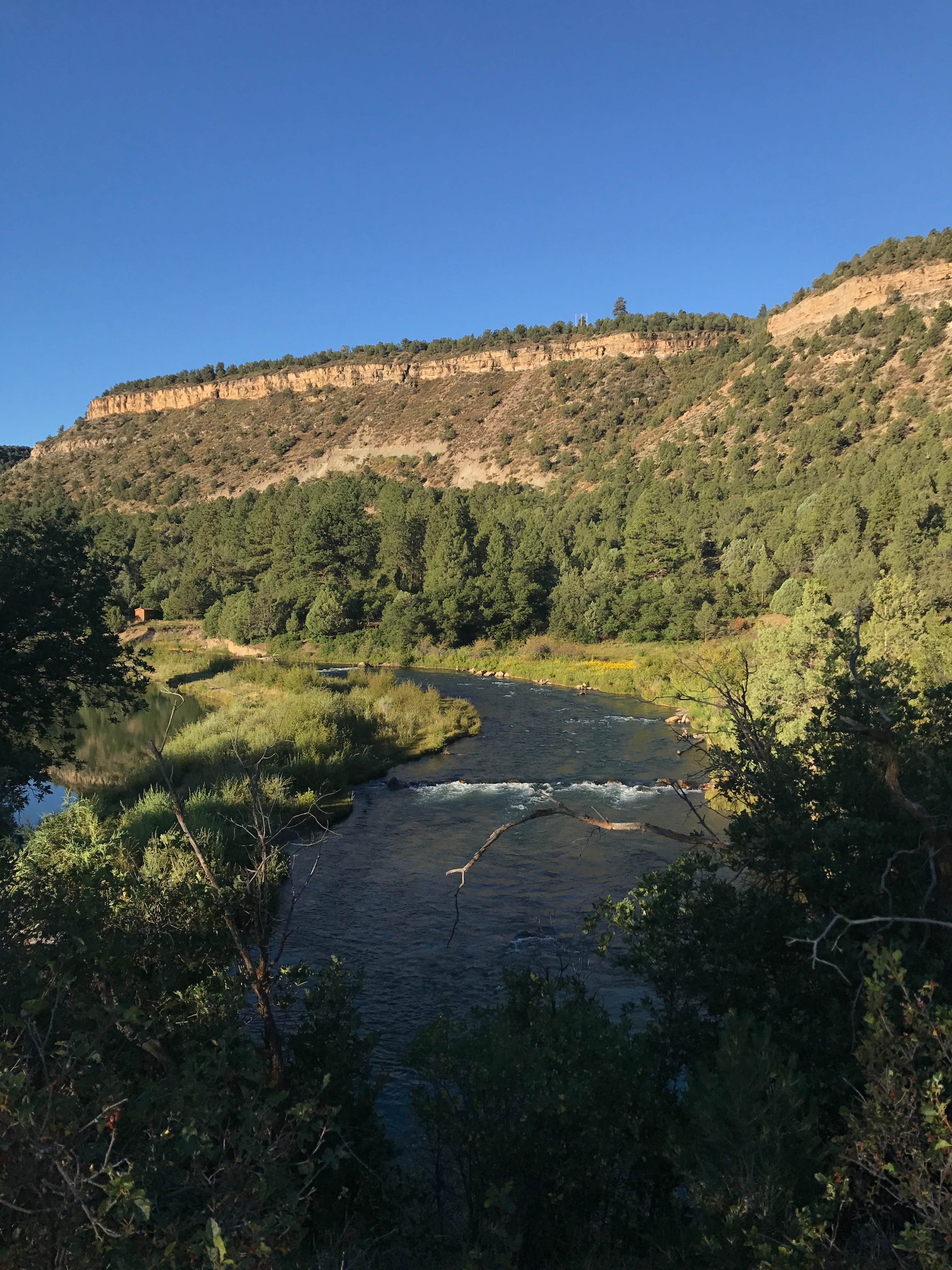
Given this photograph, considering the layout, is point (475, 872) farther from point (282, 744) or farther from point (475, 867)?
point (282, 744)

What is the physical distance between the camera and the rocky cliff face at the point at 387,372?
126 meters

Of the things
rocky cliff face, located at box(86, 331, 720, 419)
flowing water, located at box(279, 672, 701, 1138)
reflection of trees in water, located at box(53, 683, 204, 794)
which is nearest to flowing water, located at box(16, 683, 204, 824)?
reflection of trees in water, located at box(53, 683, 204, 794)

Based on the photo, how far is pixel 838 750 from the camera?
8.30 metres

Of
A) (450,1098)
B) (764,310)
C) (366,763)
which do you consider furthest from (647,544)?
(764,310)

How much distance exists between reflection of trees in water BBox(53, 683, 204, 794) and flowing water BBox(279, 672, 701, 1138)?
6890mm

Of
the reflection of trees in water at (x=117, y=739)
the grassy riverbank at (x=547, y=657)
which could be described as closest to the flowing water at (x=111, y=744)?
the reflection of trees in water at (x=117, y=739)

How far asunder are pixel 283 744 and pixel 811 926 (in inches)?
730

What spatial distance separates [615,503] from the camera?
74875 millimetres

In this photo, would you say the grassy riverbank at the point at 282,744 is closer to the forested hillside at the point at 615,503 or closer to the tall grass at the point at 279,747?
the tall grass at the point at 279,747

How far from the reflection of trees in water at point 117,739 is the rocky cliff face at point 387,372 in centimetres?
10957

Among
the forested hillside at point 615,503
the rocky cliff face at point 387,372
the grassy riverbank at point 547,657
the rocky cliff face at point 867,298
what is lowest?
the grassy riverbank at point 547,657

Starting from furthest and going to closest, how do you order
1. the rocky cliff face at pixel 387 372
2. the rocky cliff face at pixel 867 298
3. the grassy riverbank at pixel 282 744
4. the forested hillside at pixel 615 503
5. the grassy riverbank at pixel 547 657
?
the rocky cliff face at pixel 387 372
the rocky cliff face at pixel 867 298
the forested hillside at pixel 615 503
the grassy riverbank at pixel 547 657
the grassy riverbank at pixel 282 744

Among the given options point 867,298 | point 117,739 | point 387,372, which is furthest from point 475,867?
point 387,372

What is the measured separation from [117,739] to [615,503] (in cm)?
5523
